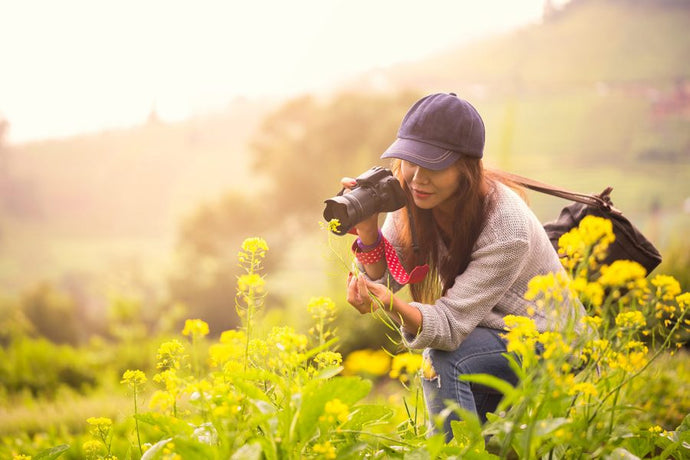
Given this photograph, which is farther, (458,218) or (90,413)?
(90,413)

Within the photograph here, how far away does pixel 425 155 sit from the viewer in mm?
2021

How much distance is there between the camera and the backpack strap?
7.35 ft

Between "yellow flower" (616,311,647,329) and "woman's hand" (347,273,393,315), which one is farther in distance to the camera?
"woman's hand" (347,273,393,315)

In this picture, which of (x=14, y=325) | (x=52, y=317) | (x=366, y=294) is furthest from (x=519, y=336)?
(x=52, y=317)

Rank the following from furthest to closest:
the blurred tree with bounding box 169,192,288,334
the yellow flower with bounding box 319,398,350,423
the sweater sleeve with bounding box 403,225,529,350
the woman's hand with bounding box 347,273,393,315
Result: 1. the blurred tree with bounding box 169,192,288,334
2. the sweater sleeve with bounding box 403,225,529,350
3. the woman's hand with bounding box 347,273,393,315
4. the yellow flower with bounding box 319,398,350,423

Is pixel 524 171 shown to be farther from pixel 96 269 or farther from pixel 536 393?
pixel 536 393

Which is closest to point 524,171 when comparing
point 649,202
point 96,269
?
point 649,202

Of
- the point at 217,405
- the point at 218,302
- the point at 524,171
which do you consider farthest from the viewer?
the point at 524,171

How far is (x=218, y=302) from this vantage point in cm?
1153

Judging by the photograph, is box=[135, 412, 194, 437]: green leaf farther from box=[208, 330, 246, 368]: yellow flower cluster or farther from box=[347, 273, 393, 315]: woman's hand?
box=[347, 273, 393, 315]: woman's hand

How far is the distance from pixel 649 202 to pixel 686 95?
5.66 metres

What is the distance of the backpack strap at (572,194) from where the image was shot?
224 centimetres

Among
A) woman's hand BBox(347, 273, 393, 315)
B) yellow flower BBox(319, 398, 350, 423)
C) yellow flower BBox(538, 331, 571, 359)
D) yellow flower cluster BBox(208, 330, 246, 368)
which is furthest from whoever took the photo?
woman's hand BBox(347, 273, 393, 315)

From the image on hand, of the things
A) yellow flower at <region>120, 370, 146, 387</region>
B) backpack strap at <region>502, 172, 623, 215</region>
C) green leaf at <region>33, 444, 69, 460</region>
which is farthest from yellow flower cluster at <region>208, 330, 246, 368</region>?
backpack strap at <region>502, 172, 623, 215</region>
